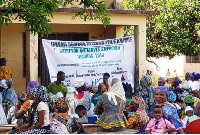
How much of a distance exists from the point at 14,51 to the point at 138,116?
653cm

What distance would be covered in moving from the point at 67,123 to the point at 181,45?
13.4m

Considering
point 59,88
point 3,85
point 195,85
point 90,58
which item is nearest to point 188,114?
point 59,88

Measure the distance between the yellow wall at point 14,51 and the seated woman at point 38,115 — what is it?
8040 mm

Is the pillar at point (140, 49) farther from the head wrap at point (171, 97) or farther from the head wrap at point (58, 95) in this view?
the head wrap at point (58, 95)

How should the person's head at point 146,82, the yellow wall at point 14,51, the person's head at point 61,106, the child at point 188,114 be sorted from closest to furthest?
the person's head at point 61,106 < the child at point 188,114 < the person's head at point 146,82 < the yellow wall at point 14,51

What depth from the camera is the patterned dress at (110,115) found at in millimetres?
11250

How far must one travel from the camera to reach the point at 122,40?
16719mm

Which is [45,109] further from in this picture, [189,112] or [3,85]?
[3,85]

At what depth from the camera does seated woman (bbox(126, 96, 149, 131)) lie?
1133 centimetres

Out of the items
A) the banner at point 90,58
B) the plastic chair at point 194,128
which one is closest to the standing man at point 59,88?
the banner at point 90,58

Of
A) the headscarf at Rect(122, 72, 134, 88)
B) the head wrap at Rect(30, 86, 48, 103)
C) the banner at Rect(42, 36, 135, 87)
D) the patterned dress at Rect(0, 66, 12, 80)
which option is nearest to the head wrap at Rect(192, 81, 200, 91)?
the headscarf at Rect(122, 72, 134, 88)

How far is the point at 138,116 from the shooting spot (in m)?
11.4

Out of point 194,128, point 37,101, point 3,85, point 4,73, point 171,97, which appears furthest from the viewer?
point 4,73

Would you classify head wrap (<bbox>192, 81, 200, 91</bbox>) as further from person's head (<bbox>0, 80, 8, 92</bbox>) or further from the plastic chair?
the plastic chair
